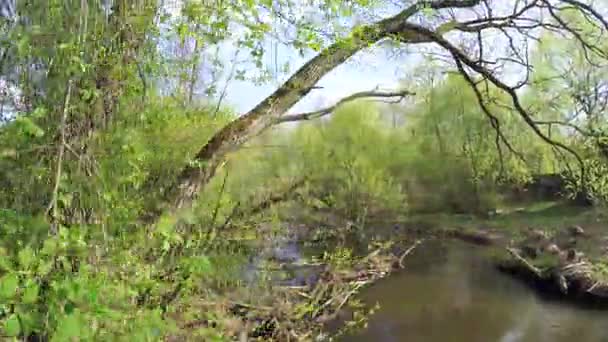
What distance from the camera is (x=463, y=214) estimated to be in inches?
878

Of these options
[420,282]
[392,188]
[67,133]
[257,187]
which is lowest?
[420,282]

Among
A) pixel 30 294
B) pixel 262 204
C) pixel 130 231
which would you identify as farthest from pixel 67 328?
pixel 262 204

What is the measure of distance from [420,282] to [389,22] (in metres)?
9.81

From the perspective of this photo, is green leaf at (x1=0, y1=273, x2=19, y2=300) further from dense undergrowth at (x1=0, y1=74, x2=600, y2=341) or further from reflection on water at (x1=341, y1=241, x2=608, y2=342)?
reflection on water at (x1=341, y1=241, x2=608, y2=342)

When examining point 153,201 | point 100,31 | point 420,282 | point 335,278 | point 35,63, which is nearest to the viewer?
point 35,63

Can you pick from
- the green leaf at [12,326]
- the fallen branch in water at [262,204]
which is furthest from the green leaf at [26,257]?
the fallen branch in water at [262,204]

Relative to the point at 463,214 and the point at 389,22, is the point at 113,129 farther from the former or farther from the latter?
the point at 463,214

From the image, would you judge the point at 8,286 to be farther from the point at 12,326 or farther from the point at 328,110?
the point at 328,110

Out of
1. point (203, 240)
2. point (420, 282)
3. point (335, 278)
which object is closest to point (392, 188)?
point (420, 282)

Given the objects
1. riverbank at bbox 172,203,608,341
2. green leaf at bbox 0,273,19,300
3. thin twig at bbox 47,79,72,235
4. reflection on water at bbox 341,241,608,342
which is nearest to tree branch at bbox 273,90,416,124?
riverbank at bbox 172,203,608,341

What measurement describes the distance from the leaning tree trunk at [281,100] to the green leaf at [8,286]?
6.54ft

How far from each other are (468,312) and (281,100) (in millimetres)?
8073

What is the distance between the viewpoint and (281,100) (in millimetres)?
4188

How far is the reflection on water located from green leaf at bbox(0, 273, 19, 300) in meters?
7.59
